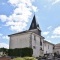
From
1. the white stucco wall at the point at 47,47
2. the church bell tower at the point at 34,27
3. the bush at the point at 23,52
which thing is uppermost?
the church bell tower at the point at 34,27

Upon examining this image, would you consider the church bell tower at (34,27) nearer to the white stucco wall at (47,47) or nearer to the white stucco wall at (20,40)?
the white stucco wall at (47,47)

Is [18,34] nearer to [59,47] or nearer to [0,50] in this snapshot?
[0,50]

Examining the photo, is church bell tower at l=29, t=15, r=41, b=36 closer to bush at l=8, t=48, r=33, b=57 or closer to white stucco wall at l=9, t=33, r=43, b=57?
white stucco wall at l=9, t=33, r=43, b=57

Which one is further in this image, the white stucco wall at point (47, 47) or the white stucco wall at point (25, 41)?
the white stucco wall at point (47, 47)

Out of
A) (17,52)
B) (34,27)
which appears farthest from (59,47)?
(17,52)

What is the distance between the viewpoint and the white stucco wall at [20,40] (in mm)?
47916

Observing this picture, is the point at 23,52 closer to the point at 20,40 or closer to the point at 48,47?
the point at 20,40

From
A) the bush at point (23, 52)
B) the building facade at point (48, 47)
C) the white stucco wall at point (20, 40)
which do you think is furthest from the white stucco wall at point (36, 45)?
the building facade at point (48, 47)

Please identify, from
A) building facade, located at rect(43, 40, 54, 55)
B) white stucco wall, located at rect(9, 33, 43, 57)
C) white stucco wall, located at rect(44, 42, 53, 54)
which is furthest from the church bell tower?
white stucco wall, located at rect(9, 33, 43, 57)

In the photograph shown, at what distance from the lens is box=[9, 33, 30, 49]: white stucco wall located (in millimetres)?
Result: 47916

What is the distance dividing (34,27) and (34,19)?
11.1 ft

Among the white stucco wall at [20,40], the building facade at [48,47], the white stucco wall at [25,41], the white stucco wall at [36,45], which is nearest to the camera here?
the white stucco wall at [25,41]

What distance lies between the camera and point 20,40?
161 feet

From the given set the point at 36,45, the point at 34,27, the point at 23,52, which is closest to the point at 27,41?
the point at 36,45
